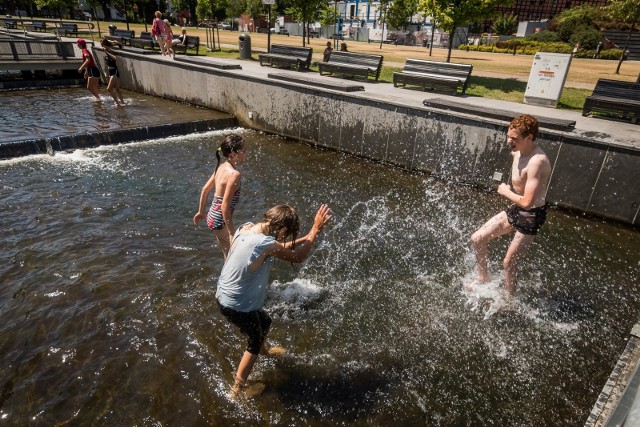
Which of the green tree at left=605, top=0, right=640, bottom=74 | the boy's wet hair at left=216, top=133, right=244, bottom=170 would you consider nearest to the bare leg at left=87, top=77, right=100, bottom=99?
the boy's wet hair at left=216, top=133, right=244, bottom=170

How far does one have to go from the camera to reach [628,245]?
7660 mm

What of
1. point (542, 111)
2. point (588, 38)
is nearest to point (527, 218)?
point (542, 111)

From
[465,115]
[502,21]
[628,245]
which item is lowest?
[628,245]

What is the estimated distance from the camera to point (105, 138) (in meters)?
11.5

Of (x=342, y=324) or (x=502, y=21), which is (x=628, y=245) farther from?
(x=502, y=21)

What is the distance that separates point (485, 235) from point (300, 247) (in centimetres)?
311

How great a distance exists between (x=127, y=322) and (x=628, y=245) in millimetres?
8891

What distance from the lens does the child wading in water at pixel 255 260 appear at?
10.9 feet

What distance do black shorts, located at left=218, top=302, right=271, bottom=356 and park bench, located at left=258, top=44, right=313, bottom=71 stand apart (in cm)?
1600

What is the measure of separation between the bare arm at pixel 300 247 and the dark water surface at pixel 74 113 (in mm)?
10659

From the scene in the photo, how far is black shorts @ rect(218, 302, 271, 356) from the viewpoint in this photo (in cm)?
359

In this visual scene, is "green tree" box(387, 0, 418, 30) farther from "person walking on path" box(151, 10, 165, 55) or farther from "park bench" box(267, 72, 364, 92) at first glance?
"park bench" box(267, 72, 364, 92)

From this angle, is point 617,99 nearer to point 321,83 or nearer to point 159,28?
point 321,83

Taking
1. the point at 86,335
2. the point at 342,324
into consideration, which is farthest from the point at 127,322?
the point at 342,324
